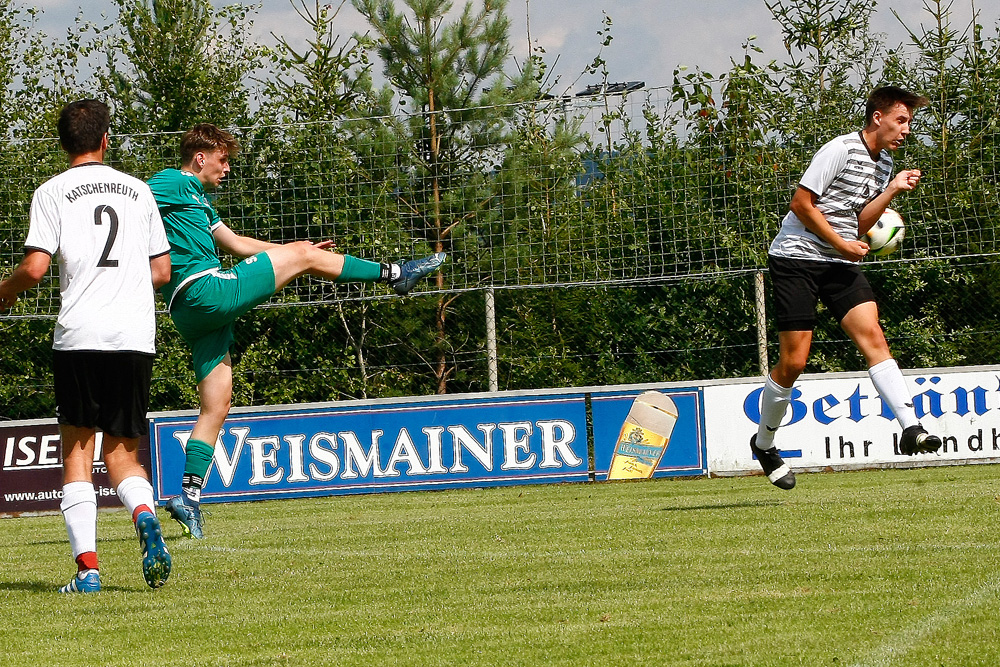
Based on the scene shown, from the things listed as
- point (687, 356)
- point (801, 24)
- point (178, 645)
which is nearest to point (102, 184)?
point (178, 645)

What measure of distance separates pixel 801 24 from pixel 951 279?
389 centimetres

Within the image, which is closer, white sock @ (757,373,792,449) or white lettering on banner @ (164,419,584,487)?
white sock @ (757,373,792,449)

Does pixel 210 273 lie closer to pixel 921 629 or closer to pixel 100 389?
pixel 100 389

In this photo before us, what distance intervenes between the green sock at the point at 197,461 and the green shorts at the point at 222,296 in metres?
0.66

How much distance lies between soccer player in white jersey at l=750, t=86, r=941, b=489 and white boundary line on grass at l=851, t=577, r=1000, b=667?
289 cm

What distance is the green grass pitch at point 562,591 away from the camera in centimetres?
358

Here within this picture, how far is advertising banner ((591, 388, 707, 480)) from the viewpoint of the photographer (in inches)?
469

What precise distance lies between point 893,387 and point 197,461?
390 cm

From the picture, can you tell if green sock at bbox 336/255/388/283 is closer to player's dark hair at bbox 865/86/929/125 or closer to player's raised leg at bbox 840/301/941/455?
player's raised leg at bbox 840/301/941/455

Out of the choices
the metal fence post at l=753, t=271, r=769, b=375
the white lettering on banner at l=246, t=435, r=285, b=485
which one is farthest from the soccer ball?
the white lettering on banner at l=246, t=435, r=285, b=485

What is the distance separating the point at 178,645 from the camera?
3.89 m

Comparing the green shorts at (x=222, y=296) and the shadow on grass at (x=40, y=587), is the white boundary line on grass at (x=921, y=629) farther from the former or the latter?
the green shorts at (x=222, y=296)

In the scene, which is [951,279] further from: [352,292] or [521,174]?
[352,292]

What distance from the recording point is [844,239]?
7121mm
